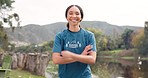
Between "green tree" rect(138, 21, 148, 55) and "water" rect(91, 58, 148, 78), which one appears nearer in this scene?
"water" rect(91, 58, 148, 78)

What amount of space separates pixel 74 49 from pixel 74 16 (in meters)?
0.37

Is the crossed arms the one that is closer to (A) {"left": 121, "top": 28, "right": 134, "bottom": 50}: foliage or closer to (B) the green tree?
(B) the green tree

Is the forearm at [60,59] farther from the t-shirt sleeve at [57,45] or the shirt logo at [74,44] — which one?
the shirt logo at [74,44]

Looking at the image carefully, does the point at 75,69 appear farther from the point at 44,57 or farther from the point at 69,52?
the point at 44,57

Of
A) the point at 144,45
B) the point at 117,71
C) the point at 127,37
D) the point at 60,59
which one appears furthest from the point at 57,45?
the point at 127,37

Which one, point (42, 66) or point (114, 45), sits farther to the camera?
point (114, 45)

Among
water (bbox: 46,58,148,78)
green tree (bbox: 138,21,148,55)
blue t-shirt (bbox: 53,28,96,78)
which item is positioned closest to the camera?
blue t-shirt (bbox: 53,28,96,78)

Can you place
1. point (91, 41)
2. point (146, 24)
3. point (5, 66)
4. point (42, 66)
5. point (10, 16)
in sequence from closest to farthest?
point (91, 41) → point (5, 66) → point (42, 66) → point (10, 16) → point (146, 24)

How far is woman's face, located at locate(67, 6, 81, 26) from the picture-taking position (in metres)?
4.21

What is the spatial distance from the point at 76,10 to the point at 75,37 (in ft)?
1.01

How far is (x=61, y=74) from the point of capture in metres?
4.19

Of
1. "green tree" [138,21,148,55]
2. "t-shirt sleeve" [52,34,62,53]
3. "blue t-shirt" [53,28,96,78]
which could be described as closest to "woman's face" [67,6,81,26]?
"blue t-shirt" [53,28,96,78]

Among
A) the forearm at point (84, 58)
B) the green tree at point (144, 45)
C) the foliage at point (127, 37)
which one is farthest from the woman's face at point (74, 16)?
the foliage at point (127, 37)

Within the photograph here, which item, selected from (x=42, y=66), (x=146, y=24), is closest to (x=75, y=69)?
(x=42, y=66)
